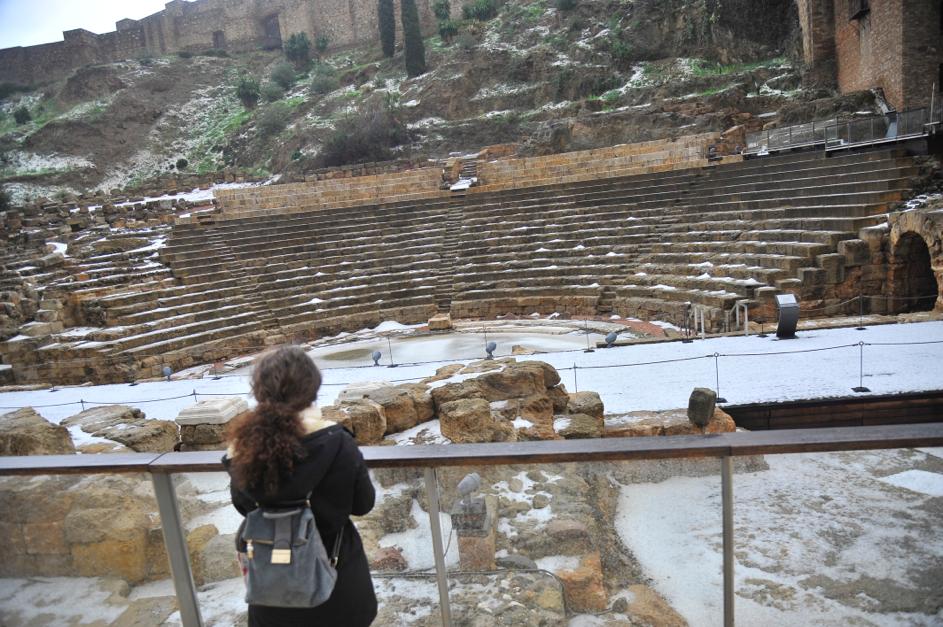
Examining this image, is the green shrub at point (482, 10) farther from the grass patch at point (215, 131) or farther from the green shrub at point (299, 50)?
the grass patch at point (215, 131)

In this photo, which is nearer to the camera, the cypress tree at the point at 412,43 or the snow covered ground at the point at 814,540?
the snow covered ground at the point at 814,540

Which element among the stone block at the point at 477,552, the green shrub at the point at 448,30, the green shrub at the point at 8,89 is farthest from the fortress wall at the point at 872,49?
the green shrub at the point at 8,89

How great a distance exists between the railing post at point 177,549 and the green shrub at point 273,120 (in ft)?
126

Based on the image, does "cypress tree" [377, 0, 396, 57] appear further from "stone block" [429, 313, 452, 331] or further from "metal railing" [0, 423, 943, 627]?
"metal railing" [0, 423, 943, 627]

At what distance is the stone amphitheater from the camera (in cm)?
1095

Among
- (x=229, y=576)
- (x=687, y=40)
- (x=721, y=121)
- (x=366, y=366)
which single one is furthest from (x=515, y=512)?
(x=687, y=40)

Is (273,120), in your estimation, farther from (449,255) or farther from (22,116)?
(449,255)

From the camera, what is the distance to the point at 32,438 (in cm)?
533

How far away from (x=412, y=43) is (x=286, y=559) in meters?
39.3

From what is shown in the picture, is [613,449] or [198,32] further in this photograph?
[198,32]

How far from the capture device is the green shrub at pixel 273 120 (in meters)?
36.9

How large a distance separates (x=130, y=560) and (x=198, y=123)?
4823 cm

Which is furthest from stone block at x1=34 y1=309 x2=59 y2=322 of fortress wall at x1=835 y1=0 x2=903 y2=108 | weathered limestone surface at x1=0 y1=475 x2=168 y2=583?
fortress wall at x1=835 y1=0 x2=903 y2=108

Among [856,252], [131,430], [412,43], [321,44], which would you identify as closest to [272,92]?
[321,44]
